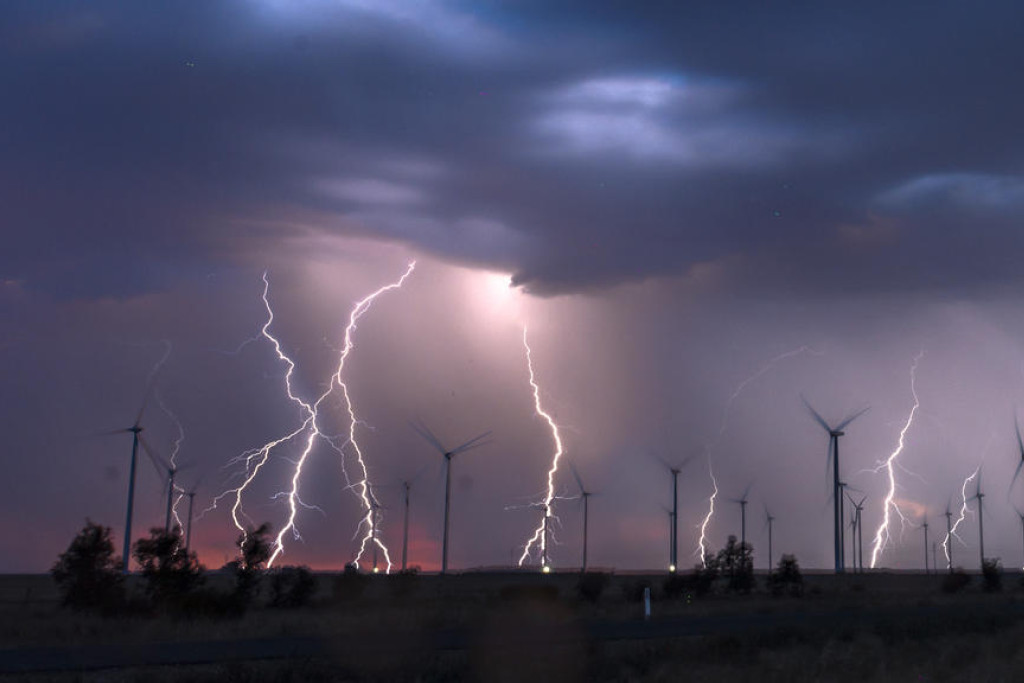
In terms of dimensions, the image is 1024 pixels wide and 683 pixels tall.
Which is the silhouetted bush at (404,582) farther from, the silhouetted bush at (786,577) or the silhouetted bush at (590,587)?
the silhouetted bush at (786,577)

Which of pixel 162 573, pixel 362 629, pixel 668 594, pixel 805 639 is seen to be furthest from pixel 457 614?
pixel 668 594

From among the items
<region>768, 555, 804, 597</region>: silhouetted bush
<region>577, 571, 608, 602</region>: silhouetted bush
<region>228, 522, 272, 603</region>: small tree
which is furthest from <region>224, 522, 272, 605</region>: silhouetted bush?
<region>768, 555, 804, 597</region>: silhouetted bush

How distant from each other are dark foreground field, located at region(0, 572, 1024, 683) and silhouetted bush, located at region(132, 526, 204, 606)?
21.6 ft

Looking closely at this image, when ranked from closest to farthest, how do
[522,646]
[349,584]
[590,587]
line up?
[522,646] < [349,584] < [590,587]

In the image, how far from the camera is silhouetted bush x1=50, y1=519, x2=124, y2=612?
176ft

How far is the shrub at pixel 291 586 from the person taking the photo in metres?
63.0

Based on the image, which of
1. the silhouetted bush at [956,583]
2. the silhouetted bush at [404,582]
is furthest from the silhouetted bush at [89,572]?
the silhouetted bush at [956,583]

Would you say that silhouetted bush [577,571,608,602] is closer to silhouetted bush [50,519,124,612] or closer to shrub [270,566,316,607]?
shrub [270,566,316,607]

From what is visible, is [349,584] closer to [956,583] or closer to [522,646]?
[522,646]

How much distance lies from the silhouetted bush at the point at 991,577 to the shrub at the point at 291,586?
175 feet

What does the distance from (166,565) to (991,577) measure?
228ft

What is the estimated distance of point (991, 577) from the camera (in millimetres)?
97312

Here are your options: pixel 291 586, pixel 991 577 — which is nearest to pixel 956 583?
pixel 991 577

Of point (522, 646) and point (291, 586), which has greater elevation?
point (291, 586)
